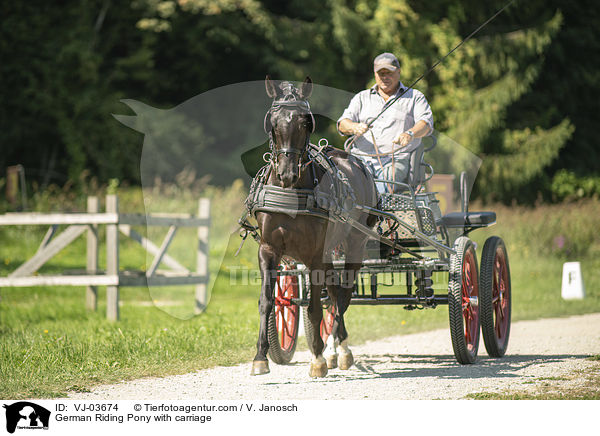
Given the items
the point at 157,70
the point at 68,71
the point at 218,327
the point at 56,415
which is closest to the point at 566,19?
the point at 157,70

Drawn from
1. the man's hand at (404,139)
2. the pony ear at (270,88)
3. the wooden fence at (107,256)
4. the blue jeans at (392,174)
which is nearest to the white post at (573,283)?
the wooden fence at (107,256)

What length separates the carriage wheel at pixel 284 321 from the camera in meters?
7.36

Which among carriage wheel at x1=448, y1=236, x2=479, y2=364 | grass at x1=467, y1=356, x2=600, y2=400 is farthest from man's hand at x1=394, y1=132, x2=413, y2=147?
grass at x1=467, y1=356, x2=600, y2=400

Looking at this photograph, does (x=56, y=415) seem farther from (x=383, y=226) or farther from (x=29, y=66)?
(x=29, y=66)

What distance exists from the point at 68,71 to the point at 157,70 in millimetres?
4728

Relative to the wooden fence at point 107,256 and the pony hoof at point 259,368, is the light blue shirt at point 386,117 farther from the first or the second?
the wooden fence at point 107,256

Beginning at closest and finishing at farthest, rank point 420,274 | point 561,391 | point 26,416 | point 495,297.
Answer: point 26,416, point 561,391, point 420,274, point 495,297

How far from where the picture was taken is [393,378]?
21.9 ft

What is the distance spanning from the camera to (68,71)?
24641 millimetres

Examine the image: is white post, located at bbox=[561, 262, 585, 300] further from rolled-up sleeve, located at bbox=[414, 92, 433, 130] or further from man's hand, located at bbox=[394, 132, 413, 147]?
man's hand, located at bbox=[394, 132, 413, 147]

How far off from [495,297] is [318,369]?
2.66m

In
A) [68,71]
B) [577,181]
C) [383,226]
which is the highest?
[68,71]

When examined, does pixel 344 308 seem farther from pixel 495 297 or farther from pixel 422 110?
pixel 495 297

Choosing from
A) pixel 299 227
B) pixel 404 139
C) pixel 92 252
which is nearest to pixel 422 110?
pixel 404 139
